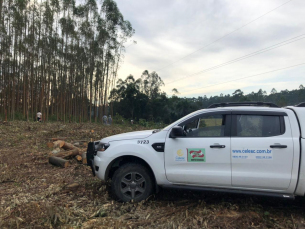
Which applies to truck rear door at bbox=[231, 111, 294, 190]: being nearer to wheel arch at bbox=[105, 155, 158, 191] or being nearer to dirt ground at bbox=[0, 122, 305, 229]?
dirt ground at bbox=[0, 122, 305, 229]

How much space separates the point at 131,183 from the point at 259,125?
2.36m

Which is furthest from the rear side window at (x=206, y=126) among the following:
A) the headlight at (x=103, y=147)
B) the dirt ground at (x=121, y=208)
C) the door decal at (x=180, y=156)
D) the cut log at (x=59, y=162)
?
the cut log at (x=59, y=162)

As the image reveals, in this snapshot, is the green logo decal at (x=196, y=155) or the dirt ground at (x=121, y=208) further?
the green logo decal at (x=196, y=155)

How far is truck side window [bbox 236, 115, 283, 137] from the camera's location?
12.2ft

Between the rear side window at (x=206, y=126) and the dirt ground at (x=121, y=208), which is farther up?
the rear side window at (x=206, y=126)

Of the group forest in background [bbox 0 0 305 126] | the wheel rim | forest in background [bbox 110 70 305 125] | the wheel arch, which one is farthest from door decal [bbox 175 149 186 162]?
forest in background [bbox 110 70 305 125]

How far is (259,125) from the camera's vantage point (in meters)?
3.81

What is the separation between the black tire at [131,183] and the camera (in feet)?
13.4

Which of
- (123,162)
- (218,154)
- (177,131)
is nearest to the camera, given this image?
(218,154)

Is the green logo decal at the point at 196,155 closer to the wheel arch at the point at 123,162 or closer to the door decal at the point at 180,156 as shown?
the door decal at the point at 180,156

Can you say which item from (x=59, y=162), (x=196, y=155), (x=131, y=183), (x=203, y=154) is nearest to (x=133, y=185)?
(x=131, y=183)

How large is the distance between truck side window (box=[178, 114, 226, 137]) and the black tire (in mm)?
1018

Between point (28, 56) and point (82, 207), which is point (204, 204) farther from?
point (28, 56)

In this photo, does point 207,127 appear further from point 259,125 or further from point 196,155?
point 259,125
